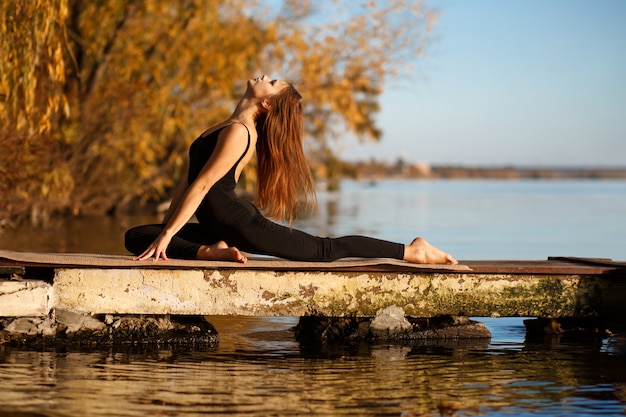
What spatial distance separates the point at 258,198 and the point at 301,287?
2.41ft

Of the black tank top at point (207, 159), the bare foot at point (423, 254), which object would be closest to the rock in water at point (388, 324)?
the bare foot at point (423, 254)

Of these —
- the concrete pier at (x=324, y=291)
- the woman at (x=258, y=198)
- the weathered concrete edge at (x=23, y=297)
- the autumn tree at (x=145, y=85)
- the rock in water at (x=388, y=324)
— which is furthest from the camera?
the autumn tree at (x=145, y=85)

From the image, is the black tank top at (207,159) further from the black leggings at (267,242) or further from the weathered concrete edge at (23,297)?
the weathered concrete edge at (23,297)

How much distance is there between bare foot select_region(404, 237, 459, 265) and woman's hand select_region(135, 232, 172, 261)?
172cm

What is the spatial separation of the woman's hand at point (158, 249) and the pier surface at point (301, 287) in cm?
7

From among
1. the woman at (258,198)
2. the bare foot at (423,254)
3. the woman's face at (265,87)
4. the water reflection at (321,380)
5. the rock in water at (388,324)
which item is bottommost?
the water reflection at (321,380)

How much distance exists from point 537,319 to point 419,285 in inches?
54.1

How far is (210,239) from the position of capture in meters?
7.52

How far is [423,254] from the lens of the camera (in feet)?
24.9

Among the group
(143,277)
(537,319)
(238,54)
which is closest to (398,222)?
(238,54)

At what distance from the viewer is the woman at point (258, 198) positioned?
7.31m

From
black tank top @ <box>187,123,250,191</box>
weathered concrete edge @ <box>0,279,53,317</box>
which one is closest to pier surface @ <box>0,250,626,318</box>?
weathered concrete edge @ <box>0,279,53,317</box>

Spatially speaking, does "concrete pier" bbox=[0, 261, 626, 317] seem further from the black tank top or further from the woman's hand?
the black tank top

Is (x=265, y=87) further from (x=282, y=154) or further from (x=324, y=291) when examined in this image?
(x=324, y=291)
